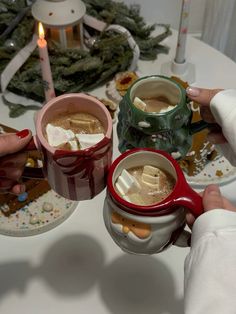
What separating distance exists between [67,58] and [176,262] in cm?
42

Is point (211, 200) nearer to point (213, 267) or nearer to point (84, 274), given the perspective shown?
point (213, 267)

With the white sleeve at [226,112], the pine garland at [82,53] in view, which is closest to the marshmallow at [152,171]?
the white sleeve at [226,112]

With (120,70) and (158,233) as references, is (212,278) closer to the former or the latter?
(158,233)

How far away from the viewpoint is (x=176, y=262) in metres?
0.68

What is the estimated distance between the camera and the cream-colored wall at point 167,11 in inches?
44.3

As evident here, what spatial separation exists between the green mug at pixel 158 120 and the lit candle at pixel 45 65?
0.63 feet

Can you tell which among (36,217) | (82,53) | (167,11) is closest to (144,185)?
(36,217)

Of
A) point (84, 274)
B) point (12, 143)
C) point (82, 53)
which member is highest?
point (12, 143)

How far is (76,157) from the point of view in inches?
17.9

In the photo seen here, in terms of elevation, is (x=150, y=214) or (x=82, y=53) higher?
(x=150, y=214)

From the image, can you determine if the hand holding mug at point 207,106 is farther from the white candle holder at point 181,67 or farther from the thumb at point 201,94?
the white candle holder at point 181,67

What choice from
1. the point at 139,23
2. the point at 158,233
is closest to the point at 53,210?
the point at 158,233

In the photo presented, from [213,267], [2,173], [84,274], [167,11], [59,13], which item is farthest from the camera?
[167,11]

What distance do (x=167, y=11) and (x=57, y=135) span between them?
75 cm
